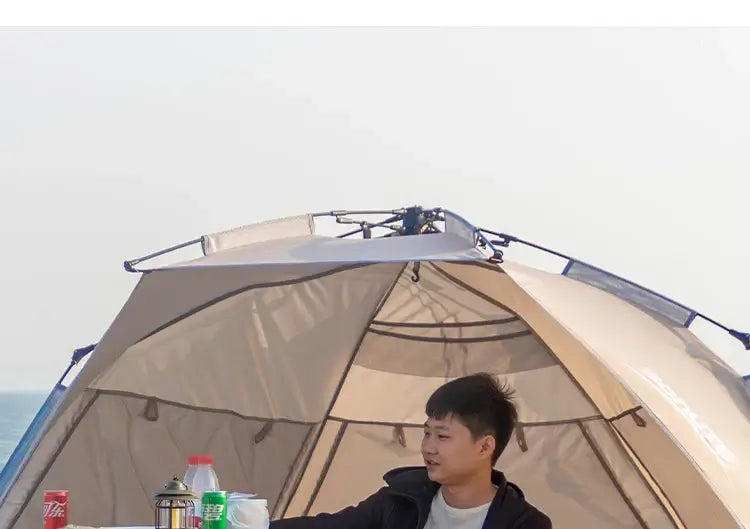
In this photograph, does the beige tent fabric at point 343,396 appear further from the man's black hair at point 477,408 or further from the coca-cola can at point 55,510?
the coca-cola can at point 55,510

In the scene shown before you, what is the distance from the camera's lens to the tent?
166 inches

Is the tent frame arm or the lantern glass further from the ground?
the tent frame arm

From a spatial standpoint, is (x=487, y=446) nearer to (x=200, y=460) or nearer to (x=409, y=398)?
(x=200, y=460)

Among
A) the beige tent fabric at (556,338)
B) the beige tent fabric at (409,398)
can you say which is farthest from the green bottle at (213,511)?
the beige tent fabric at (409,398)

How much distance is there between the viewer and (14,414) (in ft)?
114

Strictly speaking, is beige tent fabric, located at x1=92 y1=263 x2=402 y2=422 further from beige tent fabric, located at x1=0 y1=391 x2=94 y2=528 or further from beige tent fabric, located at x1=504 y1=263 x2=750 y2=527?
beige tent fabric, located at x1=504 y1=263 x2=750 y2=527

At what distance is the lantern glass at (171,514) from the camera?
265cm

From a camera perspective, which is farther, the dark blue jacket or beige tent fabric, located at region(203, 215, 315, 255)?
beige tent fabric, located at region(203, 215, 315, 255)

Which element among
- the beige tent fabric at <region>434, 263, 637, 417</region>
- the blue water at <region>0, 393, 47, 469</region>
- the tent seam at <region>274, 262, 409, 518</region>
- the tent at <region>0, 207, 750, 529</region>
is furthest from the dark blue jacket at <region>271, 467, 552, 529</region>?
the blue water at <region>0, 393, 47, 469</region>

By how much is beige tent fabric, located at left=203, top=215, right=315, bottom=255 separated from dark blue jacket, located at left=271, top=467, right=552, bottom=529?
3.40ft

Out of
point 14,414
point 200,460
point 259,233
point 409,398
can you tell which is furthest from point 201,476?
point 14,414

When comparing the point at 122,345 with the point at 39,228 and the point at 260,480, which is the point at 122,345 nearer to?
the point at 260,480

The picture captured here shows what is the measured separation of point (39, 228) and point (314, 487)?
25.9m

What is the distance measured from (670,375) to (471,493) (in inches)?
35.0
